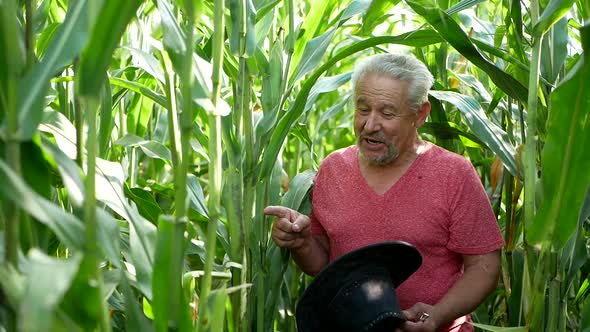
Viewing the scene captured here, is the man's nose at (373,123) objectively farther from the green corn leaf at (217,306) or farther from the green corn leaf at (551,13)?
the green corn leaf at (217,306)

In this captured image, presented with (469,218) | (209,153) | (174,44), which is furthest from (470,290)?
(174,44)

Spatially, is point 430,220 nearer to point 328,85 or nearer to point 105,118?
point 328,85

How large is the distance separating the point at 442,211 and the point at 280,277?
46 centimetres

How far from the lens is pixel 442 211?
2.34 m

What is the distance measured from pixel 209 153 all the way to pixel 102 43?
12.7 inches

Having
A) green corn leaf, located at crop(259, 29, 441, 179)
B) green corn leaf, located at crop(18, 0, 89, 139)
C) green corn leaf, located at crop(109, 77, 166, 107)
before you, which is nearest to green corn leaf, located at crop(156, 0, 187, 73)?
green corn leaf, located at crop(18, 0, 89, 139)

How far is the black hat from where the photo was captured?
6.26 ft

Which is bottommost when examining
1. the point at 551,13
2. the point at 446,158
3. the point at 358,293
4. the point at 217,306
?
the point at 358,293

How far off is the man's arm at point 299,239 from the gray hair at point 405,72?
41 centimetres

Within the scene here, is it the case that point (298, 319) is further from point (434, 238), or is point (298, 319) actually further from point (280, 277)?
point (434, 238)

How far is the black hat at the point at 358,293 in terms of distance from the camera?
1.91 meters

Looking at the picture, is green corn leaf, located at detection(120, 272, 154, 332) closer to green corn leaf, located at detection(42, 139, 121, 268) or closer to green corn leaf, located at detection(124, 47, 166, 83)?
green corn leaf, located at detection(42, 139, 121, 268)

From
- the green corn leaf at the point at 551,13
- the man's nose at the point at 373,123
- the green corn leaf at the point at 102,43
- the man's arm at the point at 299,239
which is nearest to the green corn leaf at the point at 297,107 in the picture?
the man's arm at the point at 299,239

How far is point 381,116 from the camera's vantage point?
2348mm
